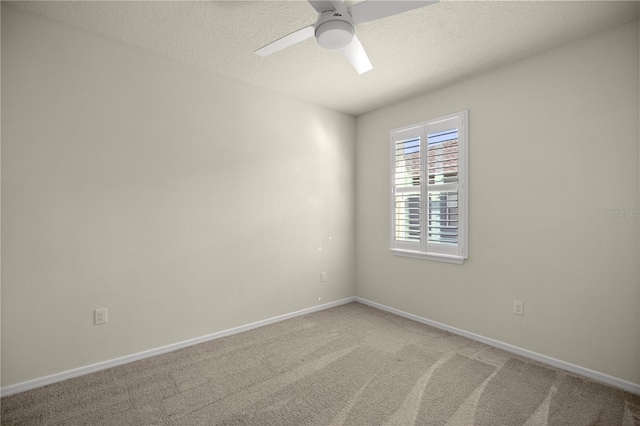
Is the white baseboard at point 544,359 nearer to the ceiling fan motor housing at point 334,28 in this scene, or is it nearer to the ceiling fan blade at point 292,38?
the ceiling fan motor housing at point 334,28

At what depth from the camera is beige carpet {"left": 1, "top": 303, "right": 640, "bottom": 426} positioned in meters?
1.90

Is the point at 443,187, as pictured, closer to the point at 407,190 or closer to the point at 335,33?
the point at 407,190

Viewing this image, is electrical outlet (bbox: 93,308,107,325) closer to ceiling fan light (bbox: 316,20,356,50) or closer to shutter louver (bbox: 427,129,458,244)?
ceiling fan light (bbox: 316,20,356,50)

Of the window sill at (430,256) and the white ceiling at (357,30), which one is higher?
the white ceiling at (357,30)

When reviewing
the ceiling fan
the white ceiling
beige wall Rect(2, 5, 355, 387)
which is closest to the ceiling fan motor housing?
the ceiling fan

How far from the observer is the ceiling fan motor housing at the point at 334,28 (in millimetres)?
1780

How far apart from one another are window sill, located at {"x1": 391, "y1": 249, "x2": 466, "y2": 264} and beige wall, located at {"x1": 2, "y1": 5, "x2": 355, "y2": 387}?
1.09m

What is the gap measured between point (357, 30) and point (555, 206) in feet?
6.83

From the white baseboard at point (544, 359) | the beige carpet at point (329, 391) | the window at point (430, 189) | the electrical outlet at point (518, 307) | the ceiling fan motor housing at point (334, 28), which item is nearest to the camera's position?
the ceiling fan motor housing at point (334, 28)

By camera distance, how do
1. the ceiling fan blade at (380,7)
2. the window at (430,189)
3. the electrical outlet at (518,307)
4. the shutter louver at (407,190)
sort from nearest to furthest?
the ceiling fan blade at (380,7) → the electrical outlet at (518,307) → the window at (430,189) → the shutter louver at (407,190)

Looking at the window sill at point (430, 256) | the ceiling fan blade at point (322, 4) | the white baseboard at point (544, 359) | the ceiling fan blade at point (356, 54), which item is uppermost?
the ceiling fan blade at point (322, 4)

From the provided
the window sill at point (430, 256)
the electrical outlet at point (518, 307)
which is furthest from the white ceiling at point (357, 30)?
the electrical outlet at point (518, 307)

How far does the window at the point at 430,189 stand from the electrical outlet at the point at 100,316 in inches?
115

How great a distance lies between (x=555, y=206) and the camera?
254 cm
